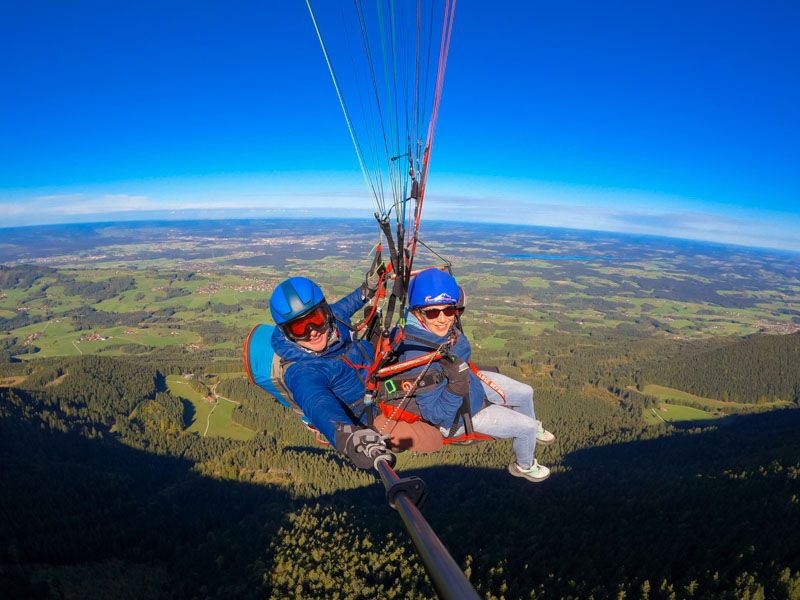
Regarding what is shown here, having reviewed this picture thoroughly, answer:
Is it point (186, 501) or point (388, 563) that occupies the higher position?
point (388, 563)

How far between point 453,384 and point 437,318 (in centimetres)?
110

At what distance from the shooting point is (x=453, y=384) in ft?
21.8

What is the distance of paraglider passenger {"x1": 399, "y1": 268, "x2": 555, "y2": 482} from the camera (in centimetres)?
656

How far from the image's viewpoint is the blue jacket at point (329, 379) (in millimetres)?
5312

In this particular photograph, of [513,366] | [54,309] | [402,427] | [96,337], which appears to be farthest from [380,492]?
[54,309]

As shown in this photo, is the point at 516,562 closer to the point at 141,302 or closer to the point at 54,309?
the point at 141,302

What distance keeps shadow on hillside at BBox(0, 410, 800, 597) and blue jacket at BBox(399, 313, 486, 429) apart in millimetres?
47620

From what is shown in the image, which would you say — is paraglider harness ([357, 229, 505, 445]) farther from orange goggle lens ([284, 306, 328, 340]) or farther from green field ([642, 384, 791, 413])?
green field ([642, 384, 791, 413])

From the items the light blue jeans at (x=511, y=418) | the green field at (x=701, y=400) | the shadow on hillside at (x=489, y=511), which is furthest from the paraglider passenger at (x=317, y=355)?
the green field at (x=701, y=400)

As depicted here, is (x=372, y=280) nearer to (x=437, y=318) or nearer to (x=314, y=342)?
(x=437, y=318)

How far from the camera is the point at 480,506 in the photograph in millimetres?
62000

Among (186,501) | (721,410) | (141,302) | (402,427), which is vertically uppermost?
(402,427)

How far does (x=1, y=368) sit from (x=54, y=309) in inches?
3386

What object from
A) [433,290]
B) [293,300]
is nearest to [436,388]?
[433,290]
